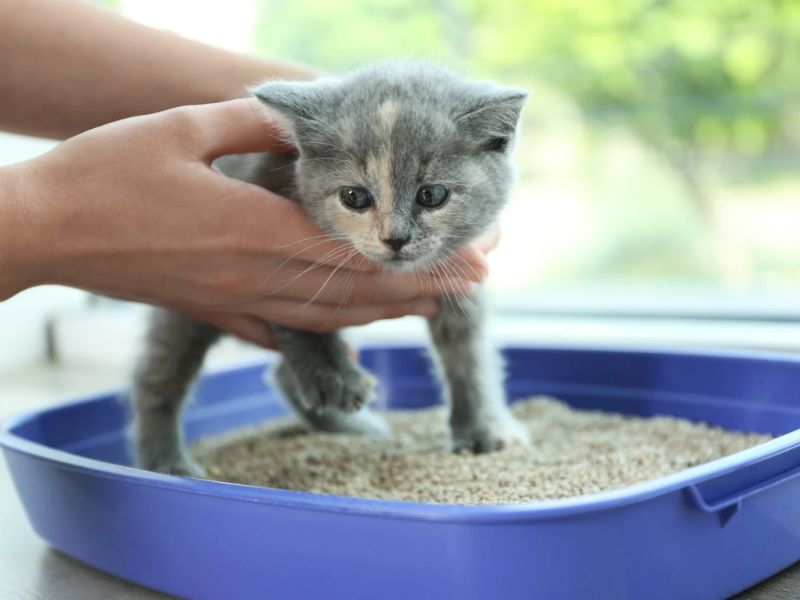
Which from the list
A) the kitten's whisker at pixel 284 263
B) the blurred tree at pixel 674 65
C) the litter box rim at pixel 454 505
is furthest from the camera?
the blurred tree at pixel 674 65

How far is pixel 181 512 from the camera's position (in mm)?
970

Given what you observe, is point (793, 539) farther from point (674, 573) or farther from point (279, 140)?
point (279, 140)

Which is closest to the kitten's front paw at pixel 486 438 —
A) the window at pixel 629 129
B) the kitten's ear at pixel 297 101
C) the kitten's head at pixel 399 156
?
the kitten's head at pixel 399 156

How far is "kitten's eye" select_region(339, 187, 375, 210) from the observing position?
1.19m

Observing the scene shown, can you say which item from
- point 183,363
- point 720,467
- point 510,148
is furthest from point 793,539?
point 183,363

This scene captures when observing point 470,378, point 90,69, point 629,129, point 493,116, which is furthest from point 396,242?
point 629,129

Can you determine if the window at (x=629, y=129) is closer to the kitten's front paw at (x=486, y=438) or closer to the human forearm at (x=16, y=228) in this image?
the kitten's front paw at (x=486, y=438)

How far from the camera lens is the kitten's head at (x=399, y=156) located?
3.79 ft

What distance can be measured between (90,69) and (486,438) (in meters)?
0.83

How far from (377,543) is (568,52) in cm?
212

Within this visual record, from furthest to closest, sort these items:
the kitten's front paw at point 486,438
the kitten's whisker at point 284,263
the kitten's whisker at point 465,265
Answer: the kitten's front paw at point 486,438 → the kitten's whisker at point 465,265 → the kitten's whisker at point 284,263

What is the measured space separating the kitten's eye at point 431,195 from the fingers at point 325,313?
0.52ft

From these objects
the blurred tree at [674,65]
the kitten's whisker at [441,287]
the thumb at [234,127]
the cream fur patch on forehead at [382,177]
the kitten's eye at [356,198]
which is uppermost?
the blurred tree at [674,65]

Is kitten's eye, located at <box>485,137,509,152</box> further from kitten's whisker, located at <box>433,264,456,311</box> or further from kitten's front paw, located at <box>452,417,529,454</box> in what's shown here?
kitten's front paw, located at <box>452,417,529,454</box>
